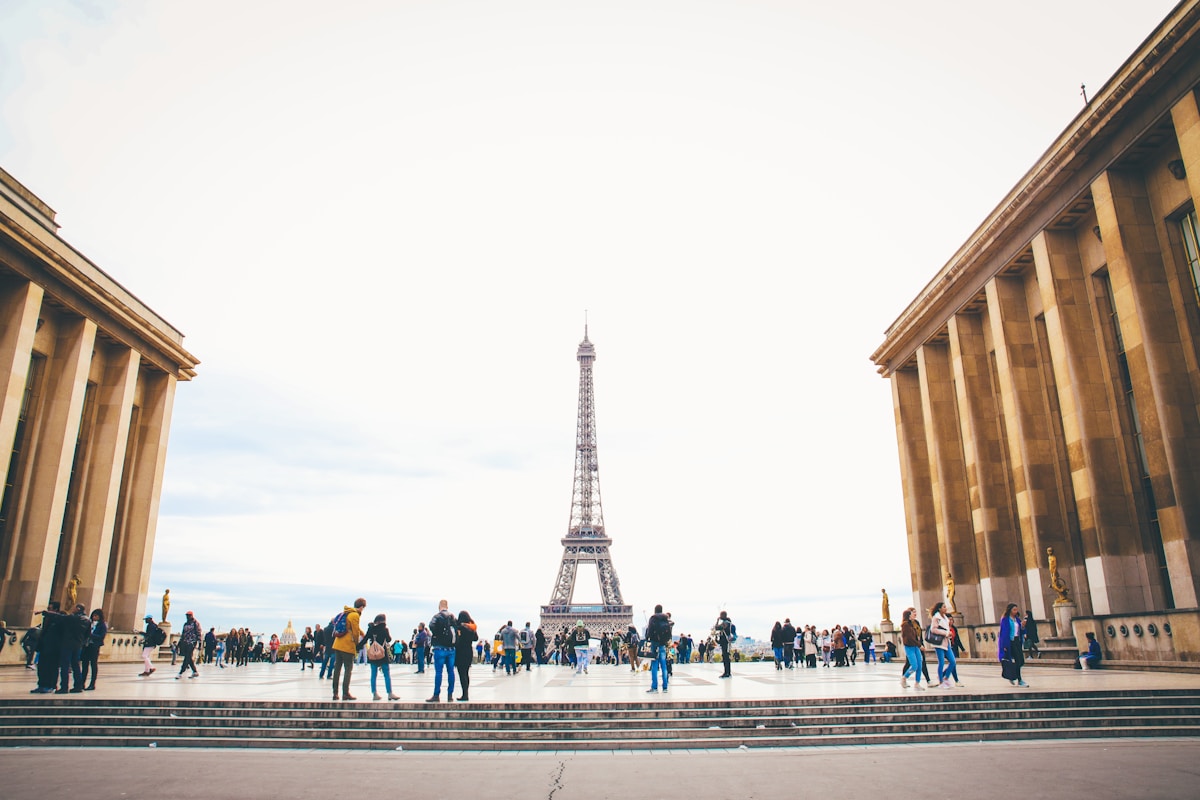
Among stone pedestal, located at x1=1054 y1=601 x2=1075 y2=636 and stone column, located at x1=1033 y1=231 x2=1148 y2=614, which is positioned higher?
stone column, located at x1=1033 y1=231 x2=1148 y2=614

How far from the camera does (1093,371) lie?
25.3 meters

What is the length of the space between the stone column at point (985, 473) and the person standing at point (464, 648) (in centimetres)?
2431

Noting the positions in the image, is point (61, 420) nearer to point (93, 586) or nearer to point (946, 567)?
point (93, 586)

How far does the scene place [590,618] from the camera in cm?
8388

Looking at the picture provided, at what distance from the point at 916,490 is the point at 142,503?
38.8m

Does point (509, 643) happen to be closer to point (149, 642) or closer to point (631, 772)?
point (149, 642)

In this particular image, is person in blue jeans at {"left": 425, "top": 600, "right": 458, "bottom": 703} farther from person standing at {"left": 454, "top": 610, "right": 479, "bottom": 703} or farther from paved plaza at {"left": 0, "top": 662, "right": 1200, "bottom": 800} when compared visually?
paved plaza at {"left": 0, "top": 662, "right": 1200, "bottom": 800}

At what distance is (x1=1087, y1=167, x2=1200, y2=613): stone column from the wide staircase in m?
10.2

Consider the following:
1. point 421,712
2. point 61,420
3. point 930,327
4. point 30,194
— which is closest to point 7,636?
point 61,420

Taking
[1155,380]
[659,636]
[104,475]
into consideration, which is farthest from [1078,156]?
[104,475]

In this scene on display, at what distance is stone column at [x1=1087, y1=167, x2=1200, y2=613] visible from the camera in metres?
20.6

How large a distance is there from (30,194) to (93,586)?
1739 cm

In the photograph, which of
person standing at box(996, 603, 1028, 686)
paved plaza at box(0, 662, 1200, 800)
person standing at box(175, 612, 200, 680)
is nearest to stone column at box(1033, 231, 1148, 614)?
person standing at box(996, 603, 1028, 686)

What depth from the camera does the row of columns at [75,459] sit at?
93.4ft
